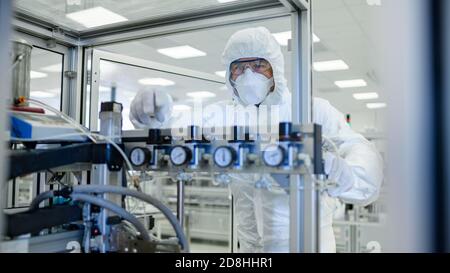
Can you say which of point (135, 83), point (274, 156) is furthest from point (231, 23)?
point (135, 83)

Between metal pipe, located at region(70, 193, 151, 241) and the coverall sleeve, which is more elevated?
the coverall sleeve

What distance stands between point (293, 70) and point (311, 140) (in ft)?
1.37

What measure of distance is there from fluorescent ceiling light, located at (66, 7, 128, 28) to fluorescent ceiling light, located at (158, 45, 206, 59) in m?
2.67

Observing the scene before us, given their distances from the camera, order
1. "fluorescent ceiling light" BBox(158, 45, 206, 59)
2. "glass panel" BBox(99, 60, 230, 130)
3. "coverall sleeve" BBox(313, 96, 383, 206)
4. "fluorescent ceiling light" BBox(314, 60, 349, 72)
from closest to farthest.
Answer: "coverall sleeve" BBox(313, 96, 383, 206), "fluorescent ceiling light" BBox(158, 45, 206, 59), "fluorescent ceiling light" BBox(314, 60, 349, 72), "glass panel" BBox(99, 60, 230, 130)

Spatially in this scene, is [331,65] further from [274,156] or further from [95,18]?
[274,156]

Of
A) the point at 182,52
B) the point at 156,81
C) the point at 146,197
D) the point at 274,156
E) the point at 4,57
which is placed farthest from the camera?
the point at 156,81

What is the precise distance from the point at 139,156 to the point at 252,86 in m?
0.53

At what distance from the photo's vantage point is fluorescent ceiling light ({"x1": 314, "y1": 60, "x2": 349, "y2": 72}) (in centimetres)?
498

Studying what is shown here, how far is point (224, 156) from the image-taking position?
85 centimetres

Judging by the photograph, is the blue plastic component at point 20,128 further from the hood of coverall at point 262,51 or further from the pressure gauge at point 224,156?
the hood of coverall at point 262,51

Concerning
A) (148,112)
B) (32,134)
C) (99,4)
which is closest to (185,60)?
(99,4)

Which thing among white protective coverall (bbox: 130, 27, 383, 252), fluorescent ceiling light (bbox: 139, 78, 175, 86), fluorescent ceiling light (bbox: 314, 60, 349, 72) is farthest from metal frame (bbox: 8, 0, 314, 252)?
fluorescent ceiling light (bbox: 139, 78, 175, 86)

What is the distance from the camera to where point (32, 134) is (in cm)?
85

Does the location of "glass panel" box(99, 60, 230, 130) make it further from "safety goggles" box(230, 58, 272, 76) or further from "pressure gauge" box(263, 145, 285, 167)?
"pressure gauge" box(263, 145, 285, 167)
